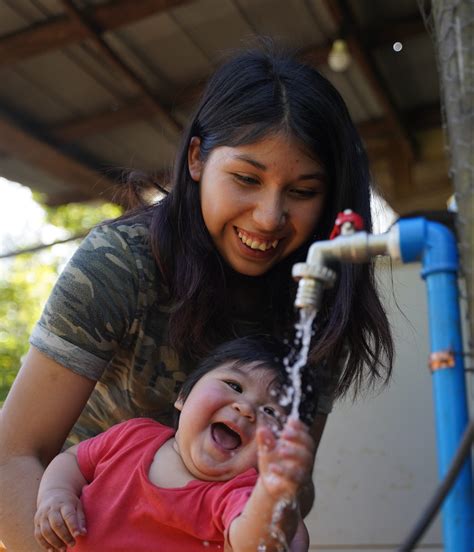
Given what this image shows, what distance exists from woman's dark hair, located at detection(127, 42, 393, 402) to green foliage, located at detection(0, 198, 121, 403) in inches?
278

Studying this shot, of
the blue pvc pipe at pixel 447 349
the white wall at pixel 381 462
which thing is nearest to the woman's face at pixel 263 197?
the blue pvc pipe at pixel 447 349

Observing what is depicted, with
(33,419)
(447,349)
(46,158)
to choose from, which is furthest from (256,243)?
(46,158)

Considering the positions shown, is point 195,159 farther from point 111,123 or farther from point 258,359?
point 111,123

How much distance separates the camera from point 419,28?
4.56 m

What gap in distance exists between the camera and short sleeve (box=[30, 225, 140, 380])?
5.79 ft

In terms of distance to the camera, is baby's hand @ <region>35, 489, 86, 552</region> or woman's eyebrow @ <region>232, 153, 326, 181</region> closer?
baby's hand @ <region>35, 489, 86, 552</region>

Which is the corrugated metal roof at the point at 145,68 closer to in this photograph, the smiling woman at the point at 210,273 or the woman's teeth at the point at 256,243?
the smiling woman at the point at 210,273

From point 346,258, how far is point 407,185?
600 cm

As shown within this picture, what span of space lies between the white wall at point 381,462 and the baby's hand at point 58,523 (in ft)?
5.26

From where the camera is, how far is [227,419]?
1.52 metres

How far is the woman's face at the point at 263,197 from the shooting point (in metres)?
1.67

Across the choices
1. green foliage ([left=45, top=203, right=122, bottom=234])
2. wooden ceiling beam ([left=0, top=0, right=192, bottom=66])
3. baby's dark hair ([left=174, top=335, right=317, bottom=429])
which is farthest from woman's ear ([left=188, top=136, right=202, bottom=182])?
green foliage ([left=45, top=203, right=122, bottom=234])

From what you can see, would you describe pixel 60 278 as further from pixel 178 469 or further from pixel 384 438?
pixel 384 438

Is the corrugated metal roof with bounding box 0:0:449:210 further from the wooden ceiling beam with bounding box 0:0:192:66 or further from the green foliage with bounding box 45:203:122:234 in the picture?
the green foliage with bounding box 45:203:122:234
